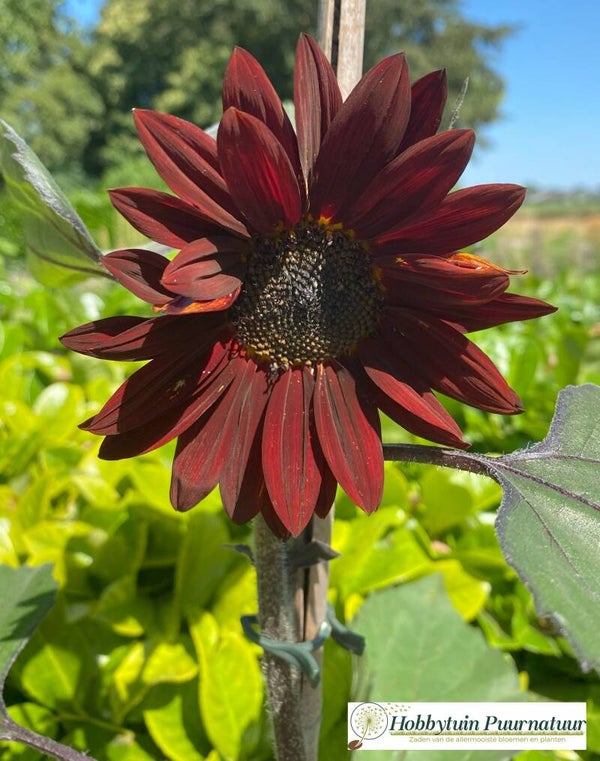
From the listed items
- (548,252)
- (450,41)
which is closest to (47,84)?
(450,41)

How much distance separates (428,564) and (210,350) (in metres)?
0.58

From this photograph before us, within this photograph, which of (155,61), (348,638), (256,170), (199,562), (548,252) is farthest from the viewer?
(155,61)

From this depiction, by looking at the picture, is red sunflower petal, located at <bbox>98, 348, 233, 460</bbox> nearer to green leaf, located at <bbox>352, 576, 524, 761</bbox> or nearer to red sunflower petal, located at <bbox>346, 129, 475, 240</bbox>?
red sunflower petal, located at <bbox>346, 129, 475, 240</bbox>

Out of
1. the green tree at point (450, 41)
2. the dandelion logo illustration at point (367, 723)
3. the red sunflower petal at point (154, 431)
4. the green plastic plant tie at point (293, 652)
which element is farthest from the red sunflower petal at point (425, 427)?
the green tree at point (450, 41)

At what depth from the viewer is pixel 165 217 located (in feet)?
1.37

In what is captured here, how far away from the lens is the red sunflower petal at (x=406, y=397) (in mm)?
444

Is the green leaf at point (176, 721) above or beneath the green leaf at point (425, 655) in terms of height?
beneath

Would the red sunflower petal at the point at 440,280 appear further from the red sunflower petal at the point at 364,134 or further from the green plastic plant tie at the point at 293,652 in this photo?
the green plastic plant tie at the point at 293,652

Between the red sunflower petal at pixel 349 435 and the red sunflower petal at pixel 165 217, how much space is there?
120 mm

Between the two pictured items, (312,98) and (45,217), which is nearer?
(312,98)

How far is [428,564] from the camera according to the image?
2.99ft

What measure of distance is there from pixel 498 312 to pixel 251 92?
21 centimetres

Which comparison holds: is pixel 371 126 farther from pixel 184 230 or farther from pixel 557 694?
pixel 557 694

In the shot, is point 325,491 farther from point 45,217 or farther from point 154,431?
point 45,217
